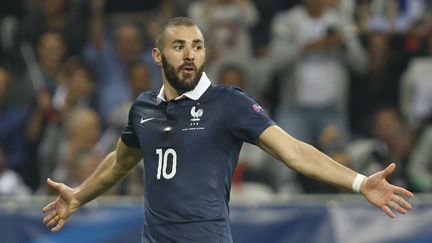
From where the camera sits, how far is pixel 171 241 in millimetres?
5902

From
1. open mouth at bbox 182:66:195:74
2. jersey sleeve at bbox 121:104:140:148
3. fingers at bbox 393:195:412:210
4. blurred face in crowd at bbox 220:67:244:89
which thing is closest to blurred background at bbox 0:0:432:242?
blurred face in crowd at bbox 220:67:244:89

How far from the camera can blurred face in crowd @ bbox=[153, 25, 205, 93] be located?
5922mm

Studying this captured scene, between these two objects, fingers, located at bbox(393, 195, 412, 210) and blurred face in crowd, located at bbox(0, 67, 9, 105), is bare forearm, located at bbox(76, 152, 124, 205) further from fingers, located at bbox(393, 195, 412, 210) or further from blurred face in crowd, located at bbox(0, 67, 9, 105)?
blurred face in crowd, located at bbox(0, 67, 9, 105)

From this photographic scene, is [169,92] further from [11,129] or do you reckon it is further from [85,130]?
Answer: [11,129]

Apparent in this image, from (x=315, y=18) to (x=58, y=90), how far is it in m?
2.86

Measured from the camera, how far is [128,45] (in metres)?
11.6

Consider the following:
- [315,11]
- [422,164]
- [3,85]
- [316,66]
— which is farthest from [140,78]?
[422,164]

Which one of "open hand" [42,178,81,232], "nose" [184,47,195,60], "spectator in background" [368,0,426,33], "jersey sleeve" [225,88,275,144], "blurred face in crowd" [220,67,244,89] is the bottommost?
"blurred face in crowd" [220,67,244,89]

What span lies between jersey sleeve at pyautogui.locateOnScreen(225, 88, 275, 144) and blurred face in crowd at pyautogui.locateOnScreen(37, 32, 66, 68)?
20.0 ft

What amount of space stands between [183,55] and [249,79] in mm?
5355

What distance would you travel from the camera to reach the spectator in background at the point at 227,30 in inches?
448

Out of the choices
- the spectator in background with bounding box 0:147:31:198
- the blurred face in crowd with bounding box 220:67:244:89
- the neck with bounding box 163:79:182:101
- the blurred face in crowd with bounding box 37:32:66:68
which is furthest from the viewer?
the blurred face in crowd with bounding box 37:32:66:68

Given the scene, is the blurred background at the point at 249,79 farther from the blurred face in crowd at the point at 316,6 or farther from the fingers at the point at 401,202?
the fingers at the point at 401,202

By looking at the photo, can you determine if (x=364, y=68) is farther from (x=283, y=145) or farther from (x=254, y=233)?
(x=283, y=145)
